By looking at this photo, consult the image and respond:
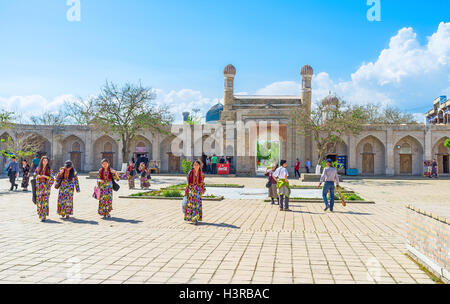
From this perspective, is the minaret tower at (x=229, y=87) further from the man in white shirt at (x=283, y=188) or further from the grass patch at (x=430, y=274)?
the grass patch at (x=430, y=274)

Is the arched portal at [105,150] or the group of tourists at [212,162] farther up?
the arched portal at [105,150]

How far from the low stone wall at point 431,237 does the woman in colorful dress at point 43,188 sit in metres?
7.48

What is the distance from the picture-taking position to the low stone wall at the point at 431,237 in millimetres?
3986

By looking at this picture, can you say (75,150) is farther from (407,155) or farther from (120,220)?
(407,155)

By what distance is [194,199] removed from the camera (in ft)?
Result: 26.3

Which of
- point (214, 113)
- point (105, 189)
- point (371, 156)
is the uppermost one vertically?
point (214, 113)

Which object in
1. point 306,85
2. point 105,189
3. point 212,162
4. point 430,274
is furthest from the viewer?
point 306,85

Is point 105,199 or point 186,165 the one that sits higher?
point 186,165

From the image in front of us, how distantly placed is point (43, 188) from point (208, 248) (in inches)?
197

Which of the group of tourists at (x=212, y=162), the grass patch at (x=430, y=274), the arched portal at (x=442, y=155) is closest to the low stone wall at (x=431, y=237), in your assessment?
the grass patch at (x=430, y=274)

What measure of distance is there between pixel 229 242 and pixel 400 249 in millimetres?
2710

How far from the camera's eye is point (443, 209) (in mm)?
4629

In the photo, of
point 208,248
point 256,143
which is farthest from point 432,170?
point 208,248

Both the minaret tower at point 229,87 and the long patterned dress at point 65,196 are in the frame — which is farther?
the minaret tower at point 229,87
